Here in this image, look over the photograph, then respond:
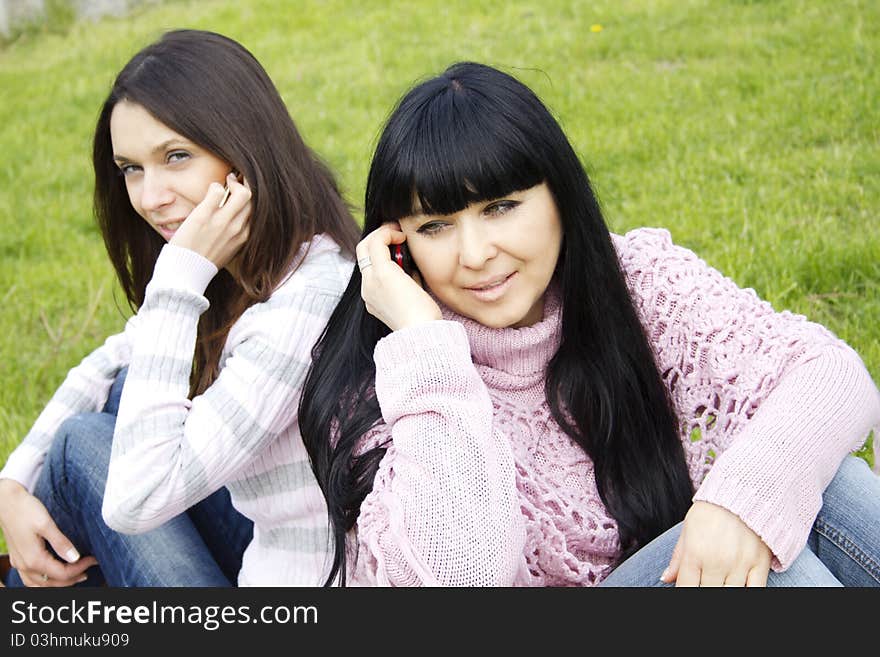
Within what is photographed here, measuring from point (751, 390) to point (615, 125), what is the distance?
368cm

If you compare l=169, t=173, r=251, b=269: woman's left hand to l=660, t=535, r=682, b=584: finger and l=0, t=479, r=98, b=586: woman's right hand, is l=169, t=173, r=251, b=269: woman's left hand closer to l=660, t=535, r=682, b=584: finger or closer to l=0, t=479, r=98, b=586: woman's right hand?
l=0, t=479, r=98, b=586: woman's right hand

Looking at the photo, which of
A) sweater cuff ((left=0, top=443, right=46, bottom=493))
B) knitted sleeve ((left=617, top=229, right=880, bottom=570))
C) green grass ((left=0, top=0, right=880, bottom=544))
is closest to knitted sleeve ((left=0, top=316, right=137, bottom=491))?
sweater cuff ((left=0, top=443, right=46, bottom=493))

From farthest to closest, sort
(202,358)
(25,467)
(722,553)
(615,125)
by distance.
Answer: (615,125) < (25,467) < (202,358) < (722,553)

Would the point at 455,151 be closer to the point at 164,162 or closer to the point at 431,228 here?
the point at 431,228

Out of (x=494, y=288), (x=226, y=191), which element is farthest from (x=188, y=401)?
(x=494, y=288)

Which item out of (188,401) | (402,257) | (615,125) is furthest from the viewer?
(615,125)

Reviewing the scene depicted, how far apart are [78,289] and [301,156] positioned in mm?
2916

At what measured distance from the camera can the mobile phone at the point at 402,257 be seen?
90.7 inches

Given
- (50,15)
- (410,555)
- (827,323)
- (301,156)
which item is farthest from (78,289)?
(50,15)

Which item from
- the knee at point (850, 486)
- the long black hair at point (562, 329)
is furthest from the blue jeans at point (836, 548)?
the long black hair at point (562, 329)

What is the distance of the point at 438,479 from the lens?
2.01 m

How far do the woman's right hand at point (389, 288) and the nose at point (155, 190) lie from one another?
0.58 meters

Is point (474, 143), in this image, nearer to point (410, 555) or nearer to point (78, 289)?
point (410, 555)

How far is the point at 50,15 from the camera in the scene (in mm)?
10039
